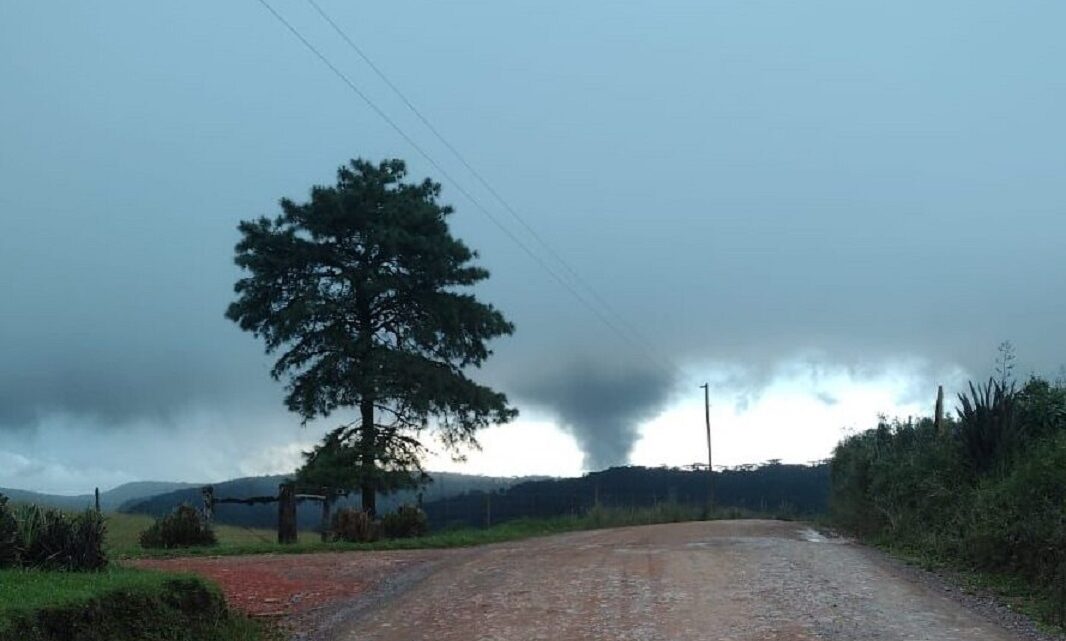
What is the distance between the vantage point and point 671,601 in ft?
39.0

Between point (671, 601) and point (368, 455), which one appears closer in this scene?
point (671, 601)

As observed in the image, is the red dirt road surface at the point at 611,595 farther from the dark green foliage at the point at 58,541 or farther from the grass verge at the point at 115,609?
the dark green foliage at the point at 58,541

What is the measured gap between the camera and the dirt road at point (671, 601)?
10.2 metres

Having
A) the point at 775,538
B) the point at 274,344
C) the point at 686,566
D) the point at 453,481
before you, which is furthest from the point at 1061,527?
the point at 453,481

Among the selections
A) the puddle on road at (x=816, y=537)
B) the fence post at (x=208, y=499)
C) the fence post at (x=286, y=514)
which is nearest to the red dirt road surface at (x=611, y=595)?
the puddle on road at (x=816, y=537)

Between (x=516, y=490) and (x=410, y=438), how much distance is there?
30.4 feet

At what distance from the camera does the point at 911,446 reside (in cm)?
2183

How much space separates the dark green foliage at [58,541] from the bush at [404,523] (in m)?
14.6

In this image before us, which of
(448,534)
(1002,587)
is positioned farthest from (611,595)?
(448,534)

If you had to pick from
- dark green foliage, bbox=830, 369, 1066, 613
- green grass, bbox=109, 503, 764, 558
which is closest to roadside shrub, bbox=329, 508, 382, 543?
green grass, bbox=109, 503, 764, 558

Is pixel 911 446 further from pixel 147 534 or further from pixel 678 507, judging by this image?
pixel 147 534

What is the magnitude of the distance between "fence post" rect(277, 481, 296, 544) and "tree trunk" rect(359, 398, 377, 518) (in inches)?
248

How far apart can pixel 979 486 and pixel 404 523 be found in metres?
15.0

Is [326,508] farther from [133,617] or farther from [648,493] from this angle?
[648,493]
